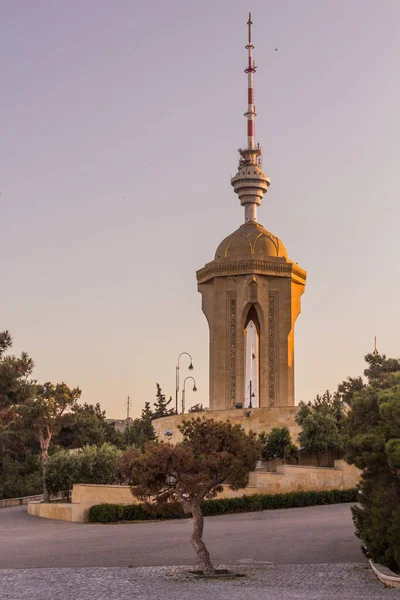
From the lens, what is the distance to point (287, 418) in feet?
173

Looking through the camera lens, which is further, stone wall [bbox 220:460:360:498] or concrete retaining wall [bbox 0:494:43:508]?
concrete retaining wall [bbox 0:494:43:508]

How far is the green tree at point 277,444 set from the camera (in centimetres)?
4738

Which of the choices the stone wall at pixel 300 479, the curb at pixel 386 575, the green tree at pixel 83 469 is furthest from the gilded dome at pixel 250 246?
the curb at pixel 386 575

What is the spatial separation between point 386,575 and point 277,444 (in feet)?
96.7

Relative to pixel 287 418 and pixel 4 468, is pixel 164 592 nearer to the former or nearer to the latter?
pixel 287 418

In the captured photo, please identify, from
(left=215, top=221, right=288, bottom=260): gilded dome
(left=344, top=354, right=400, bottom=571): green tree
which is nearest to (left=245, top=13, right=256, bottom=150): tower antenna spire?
(left=215, top=221, right=288, bottom=260): gilded dome

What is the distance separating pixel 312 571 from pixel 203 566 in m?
2.70

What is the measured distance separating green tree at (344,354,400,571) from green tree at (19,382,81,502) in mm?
37139

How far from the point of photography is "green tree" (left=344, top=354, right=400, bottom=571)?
19.2m

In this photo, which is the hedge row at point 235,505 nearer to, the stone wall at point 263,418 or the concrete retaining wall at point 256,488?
the concrete retaining wall at point 256,488

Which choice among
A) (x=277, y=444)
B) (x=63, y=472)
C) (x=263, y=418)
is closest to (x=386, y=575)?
(x=63, y=472)

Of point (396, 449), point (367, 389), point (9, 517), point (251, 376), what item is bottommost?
point (9, 517)

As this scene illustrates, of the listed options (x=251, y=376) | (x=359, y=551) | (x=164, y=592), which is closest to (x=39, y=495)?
(x=251, y=376)

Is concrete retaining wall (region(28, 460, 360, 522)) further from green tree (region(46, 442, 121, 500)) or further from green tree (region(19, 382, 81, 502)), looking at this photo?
green tree (region(19, 382, 81, 502))
